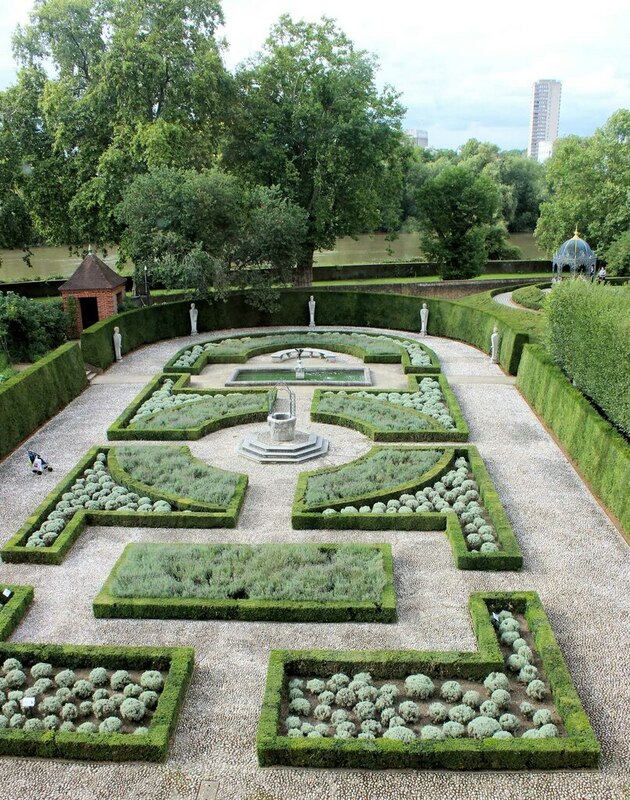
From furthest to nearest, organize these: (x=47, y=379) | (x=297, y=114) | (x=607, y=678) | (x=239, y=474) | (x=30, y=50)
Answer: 1. (x=297, y=114)
2. (x=30, y=50)
3. (x=47, y=379)
4. (x=239, y=474)
5. (x=607, y=678)

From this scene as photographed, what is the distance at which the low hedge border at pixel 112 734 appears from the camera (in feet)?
28.2

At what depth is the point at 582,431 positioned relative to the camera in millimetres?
16891

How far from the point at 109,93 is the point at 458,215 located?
83.6 ft

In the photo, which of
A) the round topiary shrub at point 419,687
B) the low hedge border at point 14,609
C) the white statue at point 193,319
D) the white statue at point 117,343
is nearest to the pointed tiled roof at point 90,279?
the white statue at point 117,343

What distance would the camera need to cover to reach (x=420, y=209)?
49.8 metres

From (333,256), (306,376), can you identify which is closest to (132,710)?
(306,376)

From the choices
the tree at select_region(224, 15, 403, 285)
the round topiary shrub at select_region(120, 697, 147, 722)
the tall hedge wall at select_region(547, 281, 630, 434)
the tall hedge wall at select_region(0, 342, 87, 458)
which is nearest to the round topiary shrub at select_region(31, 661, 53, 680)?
the round topiary shrub at select_region(120, 697, 147, 722)

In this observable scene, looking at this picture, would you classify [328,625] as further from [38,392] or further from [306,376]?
[306,376]

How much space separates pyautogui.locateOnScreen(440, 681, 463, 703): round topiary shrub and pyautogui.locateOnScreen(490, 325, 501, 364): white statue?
1921 centimetres

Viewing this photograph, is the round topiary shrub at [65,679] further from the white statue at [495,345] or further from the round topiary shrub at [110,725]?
the white statue at [495,345]

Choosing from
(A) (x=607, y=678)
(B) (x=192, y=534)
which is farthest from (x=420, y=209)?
(A) (x=607, y=678)

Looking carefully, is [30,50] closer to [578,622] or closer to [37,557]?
[37,557]

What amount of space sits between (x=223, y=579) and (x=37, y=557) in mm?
3764

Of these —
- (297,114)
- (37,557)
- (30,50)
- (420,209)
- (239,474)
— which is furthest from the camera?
(420,209)
